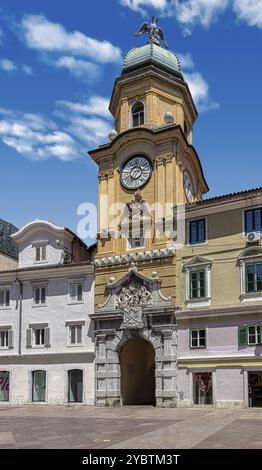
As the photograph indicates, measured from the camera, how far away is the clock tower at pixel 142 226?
3747 cm

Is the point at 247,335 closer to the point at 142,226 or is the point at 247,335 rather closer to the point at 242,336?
the point at 242,336

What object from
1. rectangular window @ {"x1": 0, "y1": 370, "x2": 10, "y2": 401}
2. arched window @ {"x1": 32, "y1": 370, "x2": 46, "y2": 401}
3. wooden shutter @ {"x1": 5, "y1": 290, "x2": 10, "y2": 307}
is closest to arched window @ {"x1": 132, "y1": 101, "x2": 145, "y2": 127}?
wooden shutter @ {"x1": 5, "y1": 290, "x2": 10, "y2": 307}

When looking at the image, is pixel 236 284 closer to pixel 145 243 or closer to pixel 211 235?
pixel 211 235

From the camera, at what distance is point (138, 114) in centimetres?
4306

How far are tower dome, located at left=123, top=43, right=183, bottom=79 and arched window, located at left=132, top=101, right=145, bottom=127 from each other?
9.94 ft

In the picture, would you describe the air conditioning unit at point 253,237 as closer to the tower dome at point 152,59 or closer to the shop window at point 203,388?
the shop window at point 203,388

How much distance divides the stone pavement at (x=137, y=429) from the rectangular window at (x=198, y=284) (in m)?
7.01

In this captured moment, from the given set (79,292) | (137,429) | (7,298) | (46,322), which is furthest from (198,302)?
(7,298)

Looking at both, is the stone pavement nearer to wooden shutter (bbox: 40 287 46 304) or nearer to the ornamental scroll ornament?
the ornamental scroll ornament

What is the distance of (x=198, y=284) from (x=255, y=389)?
23.8 ft

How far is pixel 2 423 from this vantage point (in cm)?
2695

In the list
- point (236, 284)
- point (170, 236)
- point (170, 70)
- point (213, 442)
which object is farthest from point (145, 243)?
point (213, 442)

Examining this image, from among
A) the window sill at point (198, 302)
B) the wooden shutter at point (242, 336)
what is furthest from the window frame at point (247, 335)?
the window sill at point (198, 302)

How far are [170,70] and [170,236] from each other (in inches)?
553
